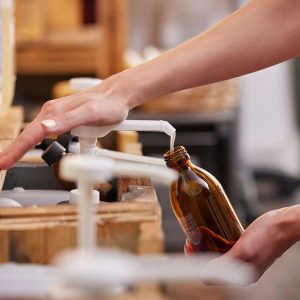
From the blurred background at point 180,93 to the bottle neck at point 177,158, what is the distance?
1709mm

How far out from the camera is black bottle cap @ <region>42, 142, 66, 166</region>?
4.75ft

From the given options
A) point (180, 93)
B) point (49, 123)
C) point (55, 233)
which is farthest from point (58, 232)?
point (180, 93)

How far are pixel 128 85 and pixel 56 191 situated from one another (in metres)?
0.27

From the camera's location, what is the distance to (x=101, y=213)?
1051mm

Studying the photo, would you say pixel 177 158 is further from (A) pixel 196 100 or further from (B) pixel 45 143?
(A) pixel 196 100

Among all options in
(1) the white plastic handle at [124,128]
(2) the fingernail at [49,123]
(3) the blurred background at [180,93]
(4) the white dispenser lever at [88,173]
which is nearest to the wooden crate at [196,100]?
(3) the blurred background at [180,93]

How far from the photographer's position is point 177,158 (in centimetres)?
132

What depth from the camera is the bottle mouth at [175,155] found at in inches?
51.6

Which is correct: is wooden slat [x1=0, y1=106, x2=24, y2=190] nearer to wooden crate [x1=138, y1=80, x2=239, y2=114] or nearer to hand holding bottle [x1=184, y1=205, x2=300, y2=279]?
hand holding bottle [x1=184, y1=205, x2=300, y2=279]

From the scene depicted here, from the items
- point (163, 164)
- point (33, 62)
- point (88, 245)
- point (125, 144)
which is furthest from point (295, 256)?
point (88, 245)

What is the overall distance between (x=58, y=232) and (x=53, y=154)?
0.47 metres

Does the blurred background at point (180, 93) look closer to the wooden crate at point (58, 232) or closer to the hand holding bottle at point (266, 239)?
the hand holding bottle at point (266, 239)

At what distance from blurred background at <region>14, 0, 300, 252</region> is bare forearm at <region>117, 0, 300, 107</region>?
5.17 feet

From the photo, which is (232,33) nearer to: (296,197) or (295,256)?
(295,256)
